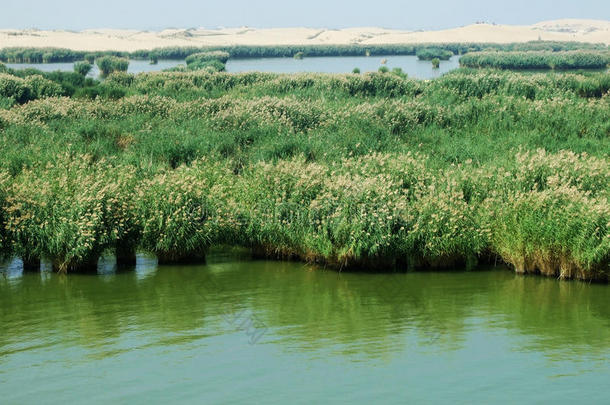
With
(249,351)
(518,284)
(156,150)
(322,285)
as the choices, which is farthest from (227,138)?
(249,351)

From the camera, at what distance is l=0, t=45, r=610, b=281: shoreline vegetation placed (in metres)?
14.5

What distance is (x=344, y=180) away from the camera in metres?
15.7

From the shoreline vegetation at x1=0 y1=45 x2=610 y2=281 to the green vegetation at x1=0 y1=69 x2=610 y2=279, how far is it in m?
0.04

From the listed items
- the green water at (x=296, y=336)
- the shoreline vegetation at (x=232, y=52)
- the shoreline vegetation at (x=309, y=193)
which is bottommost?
the green water at (x=296, y=336)

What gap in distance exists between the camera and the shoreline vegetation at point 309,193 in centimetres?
1454

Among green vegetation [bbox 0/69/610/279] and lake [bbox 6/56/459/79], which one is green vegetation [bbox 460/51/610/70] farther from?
green vegetation [bbox 0/69/610/279]

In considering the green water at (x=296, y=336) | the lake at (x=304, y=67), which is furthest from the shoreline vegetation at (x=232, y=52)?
the green water at (x=296, y=336)

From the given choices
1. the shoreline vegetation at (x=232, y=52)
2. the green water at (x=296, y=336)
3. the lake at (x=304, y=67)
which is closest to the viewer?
the green water at (x=296, y=336)

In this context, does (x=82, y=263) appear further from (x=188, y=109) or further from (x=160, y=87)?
(x=160, y=87)

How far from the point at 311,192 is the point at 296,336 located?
4.84 meters

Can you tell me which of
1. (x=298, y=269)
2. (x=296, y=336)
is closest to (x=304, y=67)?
(x=298, y=269)

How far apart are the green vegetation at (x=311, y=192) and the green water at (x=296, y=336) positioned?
55 centimetres

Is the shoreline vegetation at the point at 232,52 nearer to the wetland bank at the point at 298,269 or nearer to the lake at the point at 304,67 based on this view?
the lake at the point at 304,67

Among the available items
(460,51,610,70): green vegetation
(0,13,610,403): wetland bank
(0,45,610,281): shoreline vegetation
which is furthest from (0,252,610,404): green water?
(460,51,610,70): green vegetation
